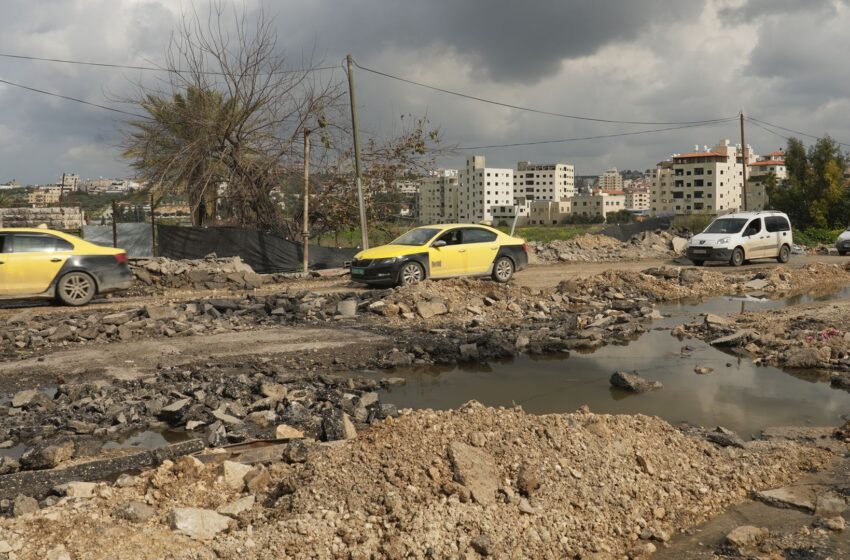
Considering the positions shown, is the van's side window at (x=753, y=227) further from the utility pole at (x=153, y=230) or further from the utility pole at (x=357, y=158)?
the utility pole at (x=153, y=230)

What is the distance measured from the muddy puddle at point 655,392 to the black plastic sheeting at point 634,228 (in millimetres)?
20738

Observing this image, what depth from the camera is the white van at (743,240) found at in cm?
2236

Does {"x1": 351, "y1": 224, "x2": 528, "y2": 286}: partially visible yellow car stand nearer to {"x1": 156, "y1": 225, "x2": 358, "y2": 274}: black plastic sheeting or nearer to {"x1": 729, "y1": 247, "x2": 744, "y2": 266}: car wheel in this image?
{"x1": 156, "y1": 225, "x2": 358, "y2": 274}: black plastic sheeting

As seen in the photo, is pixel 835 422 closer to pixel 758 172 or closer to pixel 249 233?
pixel 249 233

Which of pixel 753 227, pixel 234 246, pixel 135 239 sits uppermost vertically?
pixel 135 239

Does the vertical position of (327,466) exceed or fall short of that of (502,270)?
it falls short

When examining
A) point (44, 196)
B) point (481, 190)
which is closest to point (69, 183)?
point (44, 196)

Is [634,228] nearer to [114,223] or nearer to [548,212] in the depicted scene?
[114,223]

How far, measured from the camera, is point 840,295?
16891mm

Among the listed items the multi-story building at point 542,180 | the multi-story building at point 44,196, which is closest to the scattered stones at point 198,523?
the multi-story building at point 44,196

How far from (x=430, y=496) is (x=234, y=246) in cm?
1750

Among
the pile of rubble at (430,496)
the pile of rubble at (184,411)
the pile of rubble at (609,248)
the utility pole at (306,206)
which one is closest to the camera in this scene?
the pile of rubble at (430,496)

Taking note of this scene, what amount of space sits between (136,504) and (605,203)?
156 m

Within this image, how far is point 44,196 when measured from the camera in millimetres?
29281
